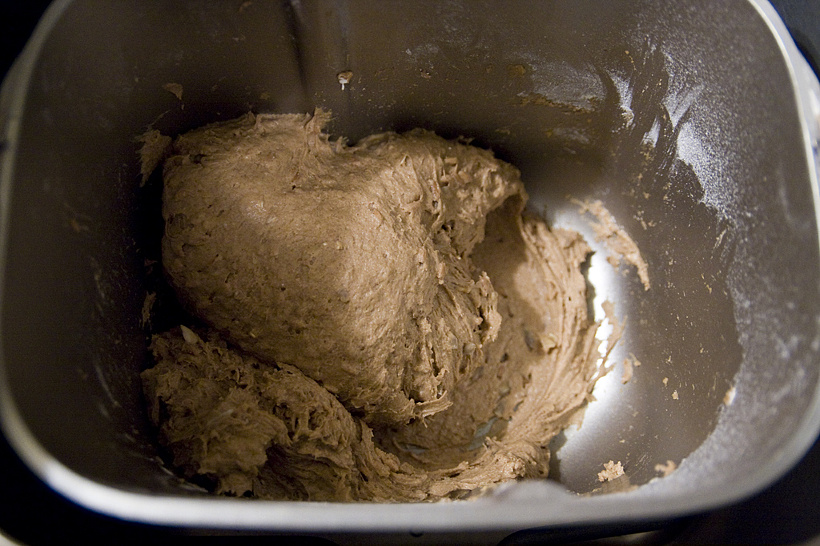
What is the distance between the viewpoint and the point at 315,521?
0.71m

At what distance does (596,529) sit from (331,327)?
75 cm

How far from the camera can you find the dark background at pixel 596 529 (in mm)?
937

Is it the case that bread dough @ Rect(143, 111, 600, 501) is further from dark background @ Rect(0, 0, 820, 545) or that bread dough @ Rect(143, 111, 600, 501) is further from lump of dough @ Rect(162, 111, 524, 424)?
dark background @ Rect(0, 0, 820, 545)

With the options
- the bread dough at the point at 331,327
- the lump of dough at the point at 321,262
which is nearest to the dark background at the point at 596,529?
the bread dough at the point at 331,327

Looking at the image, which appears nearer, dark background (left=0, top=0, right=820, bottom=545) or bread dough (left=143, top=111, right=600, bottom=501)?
dark background (left=0, top=0, right=820, bottom=545)

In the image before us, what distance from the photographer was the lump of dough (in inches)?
45.9

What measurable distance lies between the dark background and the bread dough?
197mm

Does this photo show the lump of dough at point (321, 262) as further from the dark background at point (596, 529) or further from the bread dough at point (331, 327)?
the dark background at point (596, 529)

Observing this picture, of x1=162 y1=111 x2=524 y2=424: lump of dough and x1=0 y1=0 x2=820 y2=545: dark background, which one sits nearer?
x1=0 y1=0 x2=820 y2=545: dark background

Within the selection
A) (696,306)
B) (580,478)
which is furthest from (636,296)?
(580,478)

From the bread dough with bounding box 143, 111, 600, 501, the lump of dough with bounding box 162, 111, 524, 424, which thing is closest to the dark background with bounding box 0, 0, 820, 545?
the bread dough with bounding box 143, 111, 600, 501

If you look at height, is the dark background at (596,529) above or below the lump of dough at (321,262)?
below

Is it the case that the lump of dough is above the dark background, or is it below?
A: above

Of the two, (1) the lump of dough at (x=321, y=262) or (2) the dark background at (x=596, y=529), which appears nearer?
(2) the dark background at (x=596, y=529)
